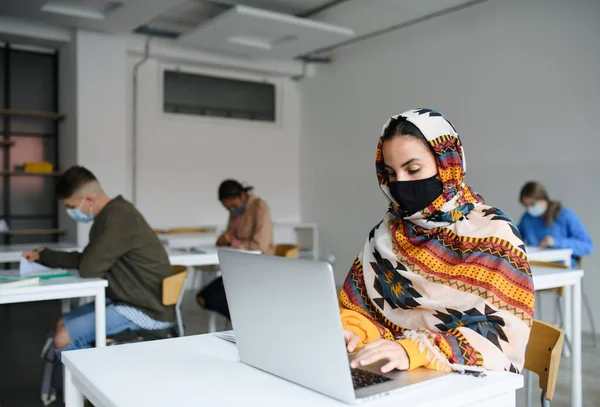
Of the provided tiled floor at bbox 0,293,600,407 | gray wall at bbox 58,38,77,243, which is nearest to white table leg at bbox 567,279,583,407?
tiled floor at bbox 0,293,600,407

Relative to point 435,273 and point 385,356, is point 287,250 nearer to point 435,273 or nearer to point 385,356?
point 435,273

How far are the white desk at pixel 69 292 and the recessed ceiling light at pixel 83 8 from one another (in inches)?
131

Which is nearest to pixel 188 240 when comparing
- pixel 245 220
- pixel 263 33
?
pixel 245 220

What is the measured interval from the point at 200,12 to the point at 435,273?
5.97 metres

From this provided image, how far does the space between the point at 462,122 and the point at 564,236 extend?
1.81m

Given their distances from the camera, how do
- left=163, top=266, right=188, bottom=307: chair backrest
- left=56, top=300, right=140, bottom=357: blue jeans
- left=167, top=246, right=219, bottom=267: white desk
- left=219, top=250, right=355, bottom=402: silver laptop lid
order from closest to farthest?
left=219, top=250, right=355, bottom=402: silver laptop lid
left=56, top=300, right=140, bottom=357: blue jeans
left=163, top=266, right=188, bottom=307: chair backrest
left=167, top=246, right=219, bottom=267: white desk

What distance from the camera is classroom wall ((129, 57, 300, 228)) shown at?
7188 mm

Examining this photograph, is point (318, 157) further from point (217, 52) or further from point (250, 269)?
point (250, 269)

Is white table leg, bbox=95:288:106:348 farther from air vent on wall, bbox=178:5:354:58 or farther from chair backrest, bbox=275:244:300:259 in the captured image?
air vent on wall, bbox=178:5:354:58

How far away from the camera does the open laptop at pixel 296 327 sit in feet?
3.39

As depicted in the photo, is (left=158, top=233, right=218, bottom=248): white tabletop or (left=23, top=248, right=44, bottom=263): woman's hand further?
(left=158, top=233, right=218, bottom=248): white tabletop

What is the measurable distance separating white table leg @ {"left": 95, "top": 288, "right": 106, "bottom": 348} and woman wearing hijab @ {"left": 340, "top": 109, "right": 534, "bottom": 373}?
5.05 ft

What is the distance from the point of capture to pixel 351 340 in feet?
4.70

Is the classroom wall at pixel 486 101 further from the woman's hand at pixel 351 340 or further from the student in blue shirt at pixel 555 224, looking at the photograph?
the woman's hand at pixel 351 340
